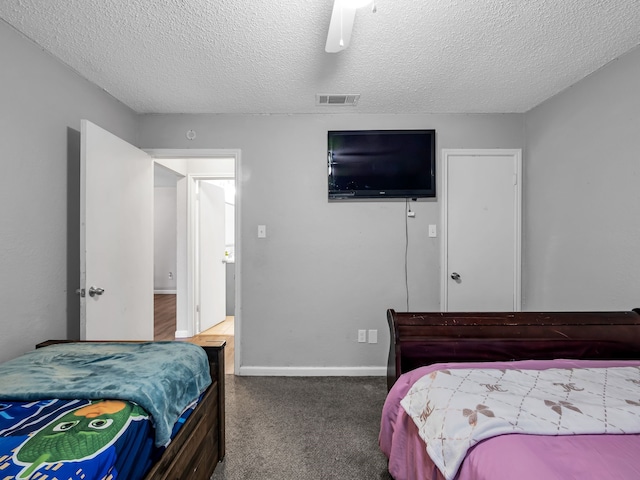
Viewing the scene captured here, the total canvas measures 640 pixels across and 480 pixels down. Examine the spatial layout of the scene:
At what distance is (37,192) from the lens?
1.79 m

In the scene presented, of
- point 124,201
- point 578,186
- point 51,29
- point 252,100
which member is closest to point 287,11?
point 252,100

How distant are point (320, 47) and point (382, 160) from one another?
1.16 meters

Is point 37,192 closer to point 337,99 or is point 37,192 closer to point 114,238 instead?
point 114,238

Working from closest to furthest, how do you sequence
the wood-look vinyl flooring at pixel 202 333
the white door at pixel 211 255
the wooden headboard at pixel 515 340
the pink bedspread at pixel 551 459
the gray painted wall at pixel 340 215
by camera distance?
the pink bedspread at pixel 551 459
the wooden headboard at pixel 515 340
the gray painted wall at pixel 340 215
the wood-look vinyl flooring at pixel 202 333
the white door at pixel 211 255

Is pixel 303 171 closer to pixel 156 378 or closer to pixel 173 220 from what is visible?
pixel 156 378

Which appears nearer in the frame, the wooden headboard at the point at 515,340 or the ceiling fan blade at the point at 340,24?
the ceiling fan blade at the point at 340,24

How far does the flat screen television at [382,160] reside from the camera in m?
2.76

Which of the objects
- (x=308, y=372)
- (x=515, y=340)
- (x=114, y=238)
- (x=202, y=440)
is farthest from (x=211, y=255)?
(x=515, y=340)

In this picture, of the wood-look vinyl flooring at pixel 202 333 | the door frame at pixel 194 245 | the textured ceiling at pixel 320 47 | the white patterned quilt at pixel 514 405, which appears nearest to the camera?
the white patterned quilt at pixel 514 405

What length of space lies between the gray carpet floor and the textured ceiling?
237cm

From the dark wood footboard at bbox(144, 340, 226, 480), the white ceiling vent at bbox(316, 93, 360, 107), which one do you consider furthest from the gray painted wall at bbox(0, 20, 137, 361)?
the white ceiling vent at bbox(316, 93, 360, 107)

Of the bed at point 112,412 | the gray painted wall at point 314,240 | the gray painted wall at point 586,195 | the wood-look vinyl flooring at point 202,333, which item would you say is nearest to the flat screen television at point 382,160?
the gray painted wall at point 314,240

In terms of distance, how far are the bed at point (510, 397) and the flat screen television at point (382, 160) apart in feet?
4.46

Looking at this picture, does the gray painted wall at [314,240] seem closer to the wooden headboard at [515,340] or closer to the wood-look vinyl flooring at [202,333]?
the wood-look vinyl flooring at [202,333]
